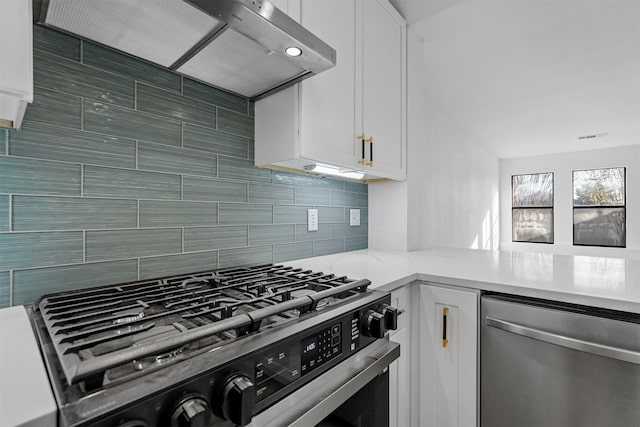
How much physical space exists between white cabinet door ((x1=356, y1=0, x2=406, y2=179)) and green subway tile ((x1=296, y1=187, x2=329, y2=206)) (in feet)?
1.11

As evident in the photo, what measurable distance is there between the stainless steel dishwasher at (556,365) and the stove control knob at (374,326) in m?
0.56

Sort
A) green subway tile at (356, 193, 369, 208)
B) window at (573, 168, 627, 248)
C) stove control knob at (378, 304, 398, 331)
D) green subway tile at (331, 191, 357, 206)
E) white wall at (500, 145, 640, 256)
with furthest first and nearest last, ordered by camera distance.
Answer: window at (573, 168, 627, 248) → white wall at (500, 145, 640, 256) → green subway tile at (356, 193, 369, 208) → green subway tile at (331, 191, 357, 206) → stove control knob at (378, 304, 398, 331)

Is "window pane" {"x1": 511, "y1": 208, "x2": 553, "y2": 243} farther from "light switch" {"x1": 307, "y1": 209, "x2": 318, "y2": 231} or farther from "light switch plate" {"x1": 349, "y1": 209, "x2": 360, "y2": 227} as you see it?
"light switch" {"x1": 307, "y1": 209, "x2": 318, "y2": 231}

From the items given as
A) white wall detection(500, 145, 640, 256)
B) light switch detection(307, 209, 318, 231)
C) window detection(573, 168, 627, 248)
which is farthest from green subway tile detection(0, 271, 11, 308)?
window detection(573, 168, 627, 248)

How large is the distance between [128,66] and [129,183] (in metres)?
0.40

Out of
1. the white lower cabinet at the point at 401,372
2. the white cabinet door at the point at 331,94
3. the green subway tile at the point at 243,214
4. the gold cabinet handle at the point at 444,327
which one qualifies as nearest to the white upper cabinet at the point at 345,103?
the white cabinet door at the point at 331,94

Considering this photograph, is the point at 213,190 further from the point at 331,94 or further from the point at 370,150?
the point at 370,150

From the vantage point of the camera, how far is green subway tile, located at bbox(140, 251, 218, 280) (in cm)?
106

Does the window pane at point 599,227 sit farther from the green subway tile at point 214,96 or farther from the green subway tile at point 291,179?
the green subway tile at point 214,96

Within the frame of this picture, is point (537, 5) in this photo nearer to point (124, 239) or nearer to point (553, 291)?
point (553, 291)

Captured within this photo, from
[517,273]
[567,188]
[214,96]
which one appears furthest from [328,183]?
[567,188]

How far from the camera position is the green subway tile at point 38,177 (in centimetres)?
81

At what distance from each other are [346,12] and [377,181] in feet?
3.31

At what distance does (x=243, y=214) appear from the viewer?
1.36 m
